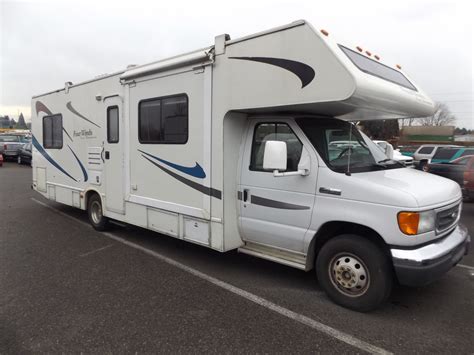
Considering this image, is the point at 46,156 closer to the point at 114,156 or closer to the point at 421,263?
the point at 114,156

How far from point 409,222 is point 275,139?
69.1 inches

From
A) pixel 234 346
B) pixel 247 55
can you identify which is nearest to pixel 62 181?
pixel 247 55

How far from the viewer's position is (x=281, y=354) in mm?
3094

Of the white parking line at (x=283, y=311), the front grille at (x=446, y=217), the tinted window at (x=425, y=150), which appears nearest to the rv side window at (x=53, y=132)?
the white parking line at (x=283, y=311)

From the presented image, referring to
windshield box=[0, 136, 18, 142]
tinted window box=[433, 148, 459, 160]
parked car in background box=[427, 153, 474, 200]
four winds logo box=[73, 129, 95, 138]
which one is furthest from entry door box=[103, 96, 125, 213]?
windshield box=[0, 136, 18, 142]

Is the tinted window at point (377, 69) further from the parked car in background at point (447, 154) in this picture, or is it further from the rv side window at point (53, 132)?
the parked car in background at point (447, 154)

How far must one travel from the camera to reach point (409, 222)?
3393 mm

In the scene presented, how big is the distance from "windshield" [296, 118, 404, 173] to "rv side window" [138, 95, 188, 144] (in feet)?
5.40

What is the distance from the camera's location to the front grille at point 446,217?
3666 millimetres

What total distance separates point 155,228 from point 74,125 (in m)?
3.18

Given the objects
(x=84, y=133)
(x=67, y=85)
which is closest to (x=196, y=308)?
(x=84, y=133)

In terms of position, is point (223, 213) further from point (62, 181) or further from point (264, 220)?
point (62, 181)

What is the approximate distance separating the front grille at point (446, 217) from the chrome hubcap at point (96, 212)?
5602mm

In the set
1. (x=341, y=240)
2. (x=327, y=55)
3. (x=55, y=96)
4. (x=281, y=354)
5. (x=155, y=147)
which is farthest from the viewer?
(x=55, y=96)
